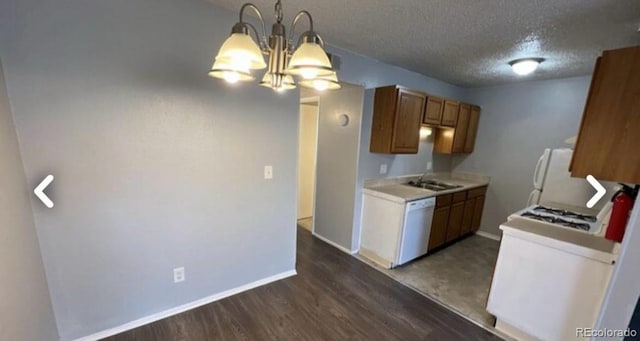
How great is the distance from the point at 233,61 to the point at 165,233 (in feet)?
5.36

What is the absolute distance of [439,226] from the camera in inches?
131

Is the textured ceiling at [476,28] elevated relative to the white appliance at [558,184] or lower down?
elevated

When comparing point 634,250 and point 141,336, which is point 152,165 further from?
point 634,250

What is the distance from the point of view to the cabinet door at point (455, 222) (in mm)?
3518

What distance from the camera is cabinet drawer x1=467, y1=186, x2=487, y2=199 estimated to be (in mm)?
3795

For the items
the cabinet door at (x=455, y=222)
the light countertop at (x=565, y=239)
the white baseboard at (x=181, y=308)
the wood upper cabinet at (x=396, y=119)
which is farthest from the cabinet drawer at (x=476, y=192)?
the white baseboard at (x=181, y=308)

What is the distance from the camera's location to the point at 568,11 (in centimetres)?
169

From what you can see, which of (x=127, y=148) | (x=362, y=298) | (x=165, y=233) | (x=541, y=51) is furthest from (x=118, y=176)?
(x=541, y=51)

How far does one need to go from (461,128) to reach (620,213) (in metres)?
2.39

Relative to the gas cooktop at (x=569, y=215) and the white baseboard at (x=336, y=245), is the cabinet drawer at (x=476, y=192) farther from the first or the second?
the white baseboard at (x=336, y=245)

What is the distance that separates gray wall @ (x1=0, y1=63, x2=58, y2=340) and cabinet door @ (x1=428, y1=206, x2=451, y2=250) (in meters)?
3.48

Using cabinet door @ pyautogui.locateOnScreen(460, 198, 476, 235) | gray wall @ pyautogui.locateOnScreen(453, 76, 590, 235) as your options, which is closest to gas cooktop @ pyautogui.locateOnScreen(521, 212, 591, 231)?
cabinet door @ pyautogui.locateOnScreen(460, 198, 476, 235)

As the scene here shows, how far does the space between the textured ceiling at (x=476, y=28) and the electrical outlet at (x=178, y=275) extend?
6.92ft

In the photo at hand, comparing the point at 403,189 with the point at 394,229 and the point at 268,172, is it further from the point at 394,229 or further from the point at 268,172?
the point at 268,172
